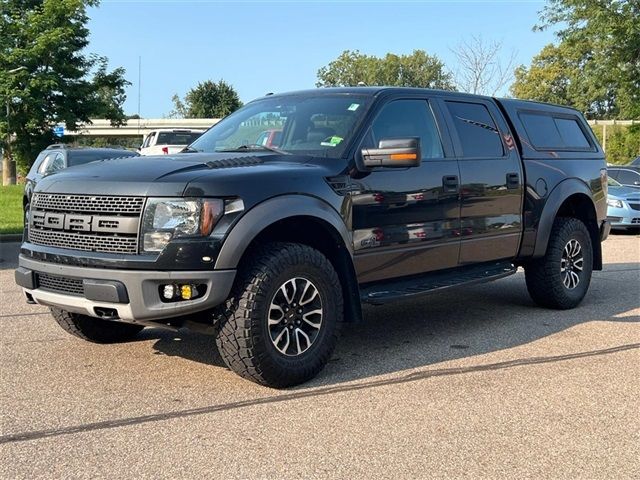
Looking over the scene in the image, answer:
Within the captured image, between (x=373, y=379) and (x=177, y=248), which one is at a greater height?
(x=177, y=248)

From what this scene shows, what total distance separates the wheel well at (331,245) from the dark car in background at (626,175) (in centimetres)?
1381

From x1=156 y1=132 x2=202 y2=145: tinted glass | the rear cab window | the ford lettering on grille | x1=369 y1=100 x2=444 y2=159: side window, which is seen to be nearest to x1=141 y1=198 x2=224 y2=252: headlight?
the ford lettering on grille

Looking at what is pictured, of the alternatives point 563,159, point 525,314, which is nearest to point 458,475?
point 525,314

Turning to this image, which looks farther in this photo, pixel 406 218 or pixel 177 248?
pixel 406 218

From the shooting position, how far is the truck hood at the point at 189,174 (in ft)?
14.1

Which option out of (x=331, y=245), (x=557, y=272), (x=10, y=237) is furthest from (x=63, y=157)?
(x=331, y=245)

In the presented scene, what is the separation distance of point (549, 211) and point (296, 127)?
9.14 feet

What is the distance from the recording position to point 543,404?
173 inches

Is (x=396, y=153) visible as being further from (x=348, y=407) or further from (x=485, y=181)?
(x=348, y=407)

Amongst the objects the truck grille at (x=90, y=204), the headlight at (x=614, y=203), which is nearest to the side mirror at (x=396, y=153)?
the truck grille at (x=90, y=204)

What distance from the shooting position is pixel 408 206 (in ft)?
17.8

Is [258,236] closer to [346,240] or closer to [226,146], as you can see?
[346,240]

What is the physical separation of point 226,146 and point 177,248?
1688mm

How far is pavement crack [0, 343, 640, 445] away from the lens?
3.80 m
